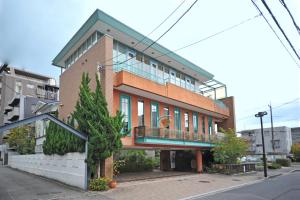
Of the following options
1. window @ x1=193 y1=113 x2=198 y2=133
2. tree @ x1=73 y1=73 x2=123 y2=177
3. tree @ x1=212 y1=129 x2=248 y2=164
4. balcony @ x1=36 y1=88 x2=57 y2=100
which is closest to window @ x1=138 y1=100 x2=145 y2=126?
tree @ x1=73 y1=73 x2=123 y2=177

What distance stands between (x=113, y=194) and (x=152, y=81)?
32.3 feet

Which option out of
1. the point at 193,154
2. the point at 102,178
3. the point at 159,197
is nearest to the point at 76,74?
the point at 102,178

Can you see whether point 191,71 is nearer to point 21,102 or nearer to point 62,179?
point 62,179

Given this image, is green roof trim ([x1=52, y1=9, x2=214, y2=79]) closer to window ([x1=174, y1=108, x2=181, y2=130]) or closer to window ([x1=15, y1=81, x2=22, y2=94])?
window ([x1=174, y1=108, x2=181, y2=130])

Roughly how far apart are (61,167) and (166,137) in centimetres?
817

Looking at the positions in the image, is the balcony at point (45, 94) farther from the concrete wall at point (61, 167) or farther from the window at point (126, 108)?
the window at point (126, 108)

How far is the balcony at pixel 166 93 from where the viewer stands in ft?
62.2

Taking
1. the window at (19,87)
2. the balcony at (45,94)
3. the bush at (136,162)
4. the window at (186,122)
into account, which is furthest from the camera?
the balcony at (45,94)

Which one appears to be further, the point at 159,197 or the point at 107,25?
the point at 107,25

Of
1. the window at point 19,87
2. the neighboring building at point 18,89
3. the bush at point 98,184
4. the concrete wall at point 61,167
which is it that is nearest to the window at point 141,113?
the concrete wall at point 61,167

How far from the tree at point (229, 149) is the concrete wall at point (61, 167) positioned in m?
15.3

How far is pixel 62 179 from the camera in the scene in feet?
59.8

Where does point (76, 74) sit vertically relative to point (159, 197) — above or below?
above

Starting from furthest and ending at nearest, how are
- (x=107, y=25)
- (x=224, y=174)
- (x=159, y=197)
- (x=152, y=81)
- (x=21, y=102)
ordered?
(x=21, y=102)
(x=224, y=174)
(x=152, y=81)
(x=107, y=25)
(x=159, y=197)
